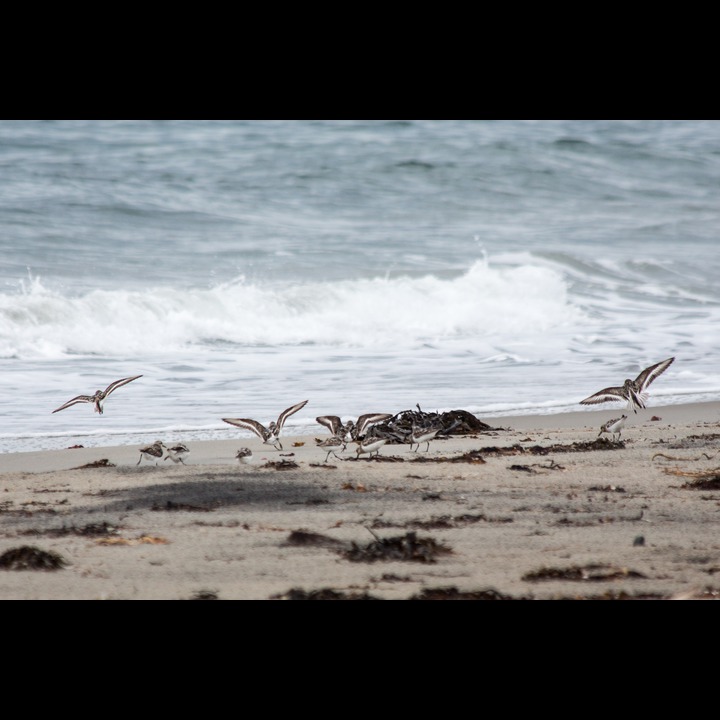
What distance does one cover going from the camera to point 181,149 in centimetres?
1792

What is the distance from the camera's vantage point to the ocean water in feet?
26.1

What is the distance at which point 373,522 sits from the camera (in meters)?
3.83

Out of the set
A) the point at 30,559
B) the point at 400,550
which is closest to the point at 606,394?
the point at 400,550

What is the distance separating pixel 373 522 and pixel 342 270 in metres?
10.2

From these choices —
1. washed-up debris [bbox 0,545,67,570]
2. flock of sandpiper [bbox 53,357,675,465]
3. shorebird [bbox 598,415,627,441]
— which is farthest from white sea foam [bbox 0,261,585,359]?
washed-up debris [bbox 0,545,67,570]

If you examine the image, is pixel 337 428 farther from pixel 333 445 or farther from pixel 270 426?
pixel 270 426

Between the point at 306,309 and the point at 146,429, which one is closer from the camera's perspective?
the point at 146,429

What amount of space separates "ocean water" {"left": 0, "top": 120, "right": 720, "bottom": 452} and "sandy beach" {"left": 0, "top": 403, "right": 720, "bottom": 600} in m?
1.35

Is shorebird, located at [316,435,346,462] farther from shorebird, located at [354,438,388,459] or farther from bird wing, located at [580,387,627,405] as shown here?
bird wing, located at [580,387,627,405]

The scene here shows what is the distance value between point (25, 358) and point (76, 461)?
4294mm

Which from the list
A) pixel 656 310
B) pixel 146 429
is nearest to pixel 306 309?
pixel 656 310

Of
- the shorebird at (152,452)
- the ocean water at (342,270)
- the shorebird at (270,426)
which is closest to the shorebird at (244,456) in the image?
the shorebird at (270,426)

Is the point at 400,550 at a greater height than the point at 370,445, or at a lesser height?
lesser

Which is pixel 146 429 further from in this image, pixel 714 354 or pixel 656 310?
pixel 656 310
